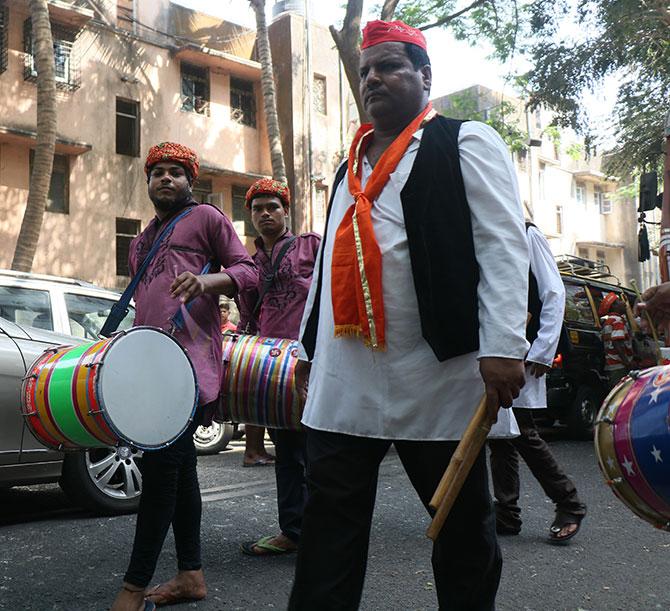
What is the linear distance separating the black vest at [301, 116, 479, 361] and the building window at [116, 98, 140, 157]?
2025 centimetres

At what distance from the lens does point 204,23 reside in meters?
23.9

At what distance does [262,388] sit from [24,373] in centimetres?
185

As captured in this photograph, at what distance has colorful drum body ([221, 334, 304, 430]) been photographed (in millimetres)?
4168

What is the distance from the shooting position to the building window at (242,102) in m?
24.3

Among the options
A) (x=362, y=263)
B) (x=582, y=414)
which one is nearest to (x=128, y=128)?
(x=582, y=414)

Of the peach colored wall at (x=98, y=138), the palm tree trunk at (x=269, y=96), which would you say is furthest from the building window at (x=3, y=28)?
the palm tree trunk at (x=269, y=96)

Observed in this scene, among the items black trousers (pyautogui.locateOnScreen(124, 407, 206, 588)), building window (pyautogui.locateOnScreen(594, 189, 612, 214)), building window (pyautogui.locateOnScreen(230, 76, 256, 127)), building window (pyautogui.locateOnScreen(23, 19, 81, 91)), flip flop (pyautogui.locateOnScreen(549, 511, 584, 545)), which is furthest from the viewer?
building window (pyautogui.locateOnScreen(594, 189, 612, 214))

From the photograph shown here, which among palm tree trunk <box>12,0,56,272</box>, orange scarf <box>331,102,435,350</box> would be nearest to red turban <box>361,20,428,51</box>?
orange scarf <box>331,102,435,350</box>

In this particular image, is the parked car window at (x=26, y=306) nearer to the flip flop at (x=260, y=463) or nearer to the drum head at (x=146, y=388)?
the drum head at (x=146, y=388)

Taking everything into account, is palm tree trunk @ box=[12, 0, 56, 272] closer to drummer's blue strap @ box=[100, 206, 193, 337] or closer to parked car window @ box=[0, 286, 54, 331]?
parked car window @ box=[0, 286, 54, 331]

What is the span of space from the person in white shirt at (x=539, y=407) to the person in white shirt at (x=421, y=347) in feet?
7.60

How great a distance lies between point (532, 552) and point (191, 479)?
2093 millimetres

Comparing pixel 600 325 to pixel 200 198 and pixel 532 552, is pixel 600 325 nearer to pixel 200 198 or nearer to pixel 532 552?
pixel 532 552

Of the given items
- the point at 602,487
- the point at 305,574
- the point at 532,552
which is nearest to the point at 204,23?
the point at 602,487
